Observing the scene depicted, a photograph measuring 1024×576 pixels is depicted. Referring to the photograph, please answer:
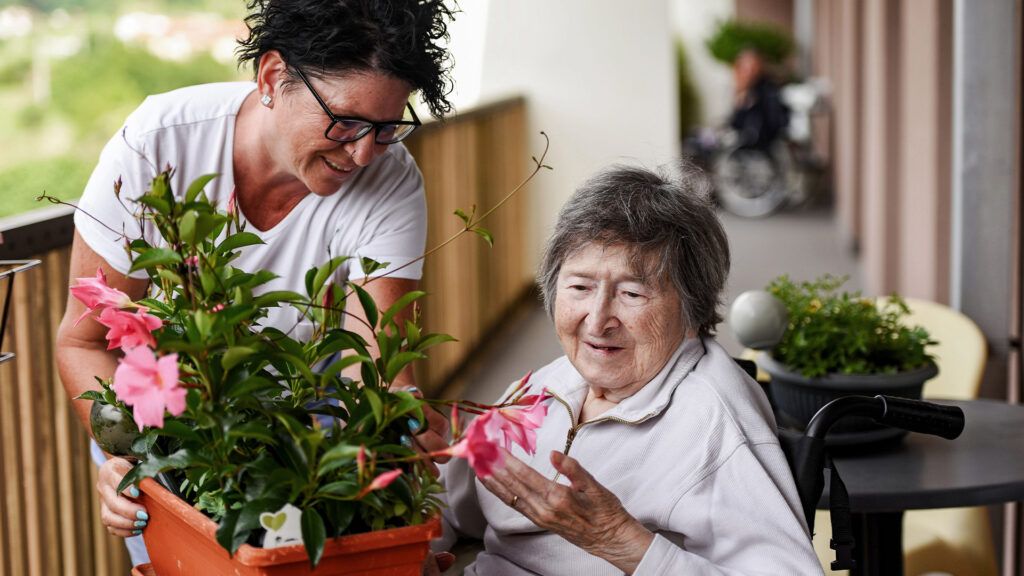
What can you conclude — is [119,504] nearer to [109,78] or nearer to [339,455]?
[339,455]

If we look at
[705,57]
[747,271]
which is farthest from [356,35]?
[705,57]

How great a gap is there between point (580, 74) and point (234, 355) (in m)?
6.43

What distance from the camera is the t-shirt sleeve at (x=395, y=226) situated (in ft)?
6.64

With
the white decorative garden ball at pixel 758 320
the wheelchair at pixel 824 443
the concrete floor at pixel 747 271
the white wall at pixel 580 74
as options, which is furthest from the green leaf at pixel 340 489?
the white wall at pixel 580 74

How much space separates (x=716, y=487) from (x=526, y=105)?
6.08m

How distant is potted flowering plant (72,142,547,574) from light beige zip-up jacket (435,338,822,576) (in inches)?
15.1

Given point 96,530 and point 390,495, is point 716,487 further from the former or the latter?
point 96,530

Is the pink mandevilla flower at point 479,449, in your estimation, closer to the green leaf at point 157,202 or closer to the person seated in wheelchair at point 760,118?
the green leaf at point 157,202

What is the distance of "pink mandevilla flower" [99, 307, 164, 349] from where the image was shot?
1198 mm

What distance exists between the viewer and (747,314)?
221 centimetres

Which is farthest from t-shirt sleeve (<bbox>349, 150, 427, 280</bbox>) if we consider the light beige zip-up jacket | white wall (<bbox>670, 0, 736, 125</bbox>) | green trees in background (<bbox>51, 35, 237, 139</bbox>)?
green trees in background (<bbox>51, 35, 237, 139</bbox>)

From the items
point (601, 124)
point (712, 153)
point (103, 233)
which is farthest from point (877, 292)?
point (103, 233)

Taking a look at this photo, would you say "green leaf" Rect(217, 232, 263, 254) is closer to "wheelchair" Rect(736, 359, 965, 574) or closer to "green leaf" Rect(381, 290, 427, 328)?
"green leaf" Rect(381, 290, 427, 328)

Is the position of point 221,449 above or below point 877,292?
above
